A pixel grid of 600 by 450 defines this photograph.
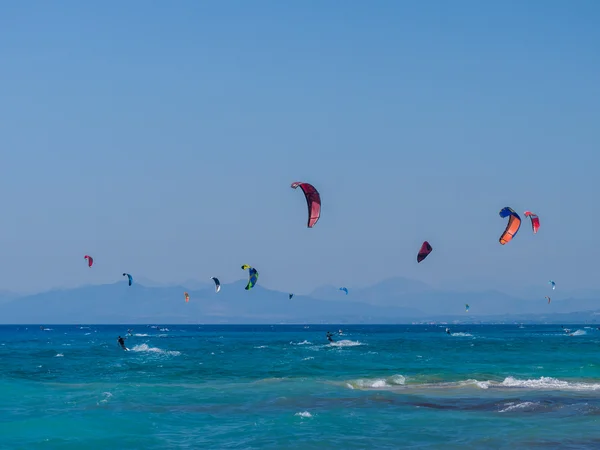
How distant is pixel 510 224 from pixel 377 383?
30.6 ft

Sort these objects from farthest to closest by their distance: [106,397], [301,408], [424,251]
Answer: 1. [424,251]
2. [106,397]
3. [301,408]

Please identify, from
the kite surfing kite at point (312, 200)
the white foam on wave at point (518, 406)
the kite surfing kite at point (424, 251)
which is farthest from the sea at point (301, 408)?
the kite surfing kite at point (312, 200)

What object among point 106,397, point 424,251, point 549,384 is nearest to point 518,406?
point 424,251

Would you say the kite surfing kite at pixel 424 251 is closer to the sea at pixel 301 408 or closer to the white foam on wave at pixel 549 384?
the sea at pixel 301 408

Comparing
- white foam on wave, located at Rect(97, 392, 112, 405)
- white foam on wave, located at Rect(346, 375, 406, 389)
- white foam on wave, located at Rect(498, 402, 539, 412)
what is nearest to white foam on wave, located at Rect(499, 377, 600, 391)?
white foam on wave, located at Rect(346, 375, 406, 389)

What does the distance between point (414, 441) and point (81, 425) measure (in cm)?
1006

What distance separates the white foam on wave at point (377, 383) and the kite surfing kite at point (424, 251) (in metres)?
6.64

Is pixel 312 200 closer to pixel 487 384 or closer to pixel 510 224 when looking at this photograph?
pixel 510 224

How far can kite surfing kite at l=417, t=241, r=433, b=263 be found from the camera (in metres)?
32.0

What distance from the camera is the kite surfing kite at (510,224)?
32.6 m

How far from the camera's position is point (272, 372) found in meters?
44.5

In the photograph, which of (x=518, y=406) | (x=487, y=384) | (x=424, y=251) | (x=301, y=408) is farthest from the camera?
(x=487, y=384)

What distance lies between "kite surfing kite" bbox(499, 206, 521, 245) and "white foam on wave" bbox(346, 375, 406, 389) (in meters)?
8.22

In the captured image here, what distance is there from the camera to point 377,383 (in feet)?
123
